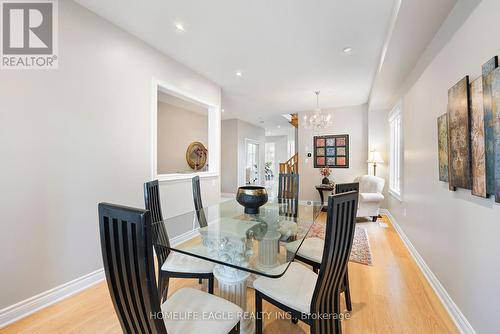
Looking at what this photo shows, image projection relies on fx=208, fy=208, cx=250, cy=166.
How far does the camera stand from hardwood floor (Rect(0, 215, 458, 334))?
5.04 feet

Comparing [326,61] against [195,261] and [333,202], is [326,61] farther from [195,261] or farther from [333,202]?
[195,261]

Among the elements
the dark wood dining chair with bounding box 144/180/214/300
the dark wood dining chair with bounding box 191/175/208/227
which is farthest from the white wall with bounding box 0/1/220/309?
the dark wood dining chair with bounding box 144/180/214/300

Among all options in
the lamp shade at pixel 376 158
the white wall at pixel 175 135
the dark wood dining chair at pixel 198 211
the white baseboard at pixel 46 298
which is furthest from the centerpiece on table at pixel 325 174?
the white baseboard at pixel 46 298

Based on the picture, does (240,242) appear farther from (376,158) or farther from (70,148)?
(376,158)

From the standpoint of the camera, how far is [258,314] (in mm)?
1313

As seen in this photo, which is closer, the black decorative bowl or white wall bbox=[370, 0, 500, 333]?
white wall bbox=[370, 0, 500, 333]

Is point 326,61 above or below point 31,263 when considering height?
above

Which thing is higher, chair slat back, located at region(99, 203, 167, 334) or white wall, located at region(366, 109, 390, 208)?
white wall, located at region(366, 109, 390, 208)

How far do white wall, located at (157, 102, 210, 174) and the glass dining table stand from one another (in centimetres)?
300

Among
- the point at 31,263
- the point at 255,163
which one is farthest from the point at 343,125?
the point at 31,263

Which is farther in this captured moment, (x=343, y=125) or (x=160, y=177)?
(x=343, y=125)

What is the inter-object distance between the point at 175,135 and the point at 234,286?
4.31 metres

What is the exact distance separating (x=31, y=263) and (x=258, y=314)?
1893mm

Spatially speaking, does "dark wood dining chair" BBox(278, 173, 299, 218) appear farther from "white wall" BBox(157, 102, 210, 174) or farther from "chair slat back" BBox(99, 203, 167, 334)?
"white wall" BBox(157, 102, 210, 174)
